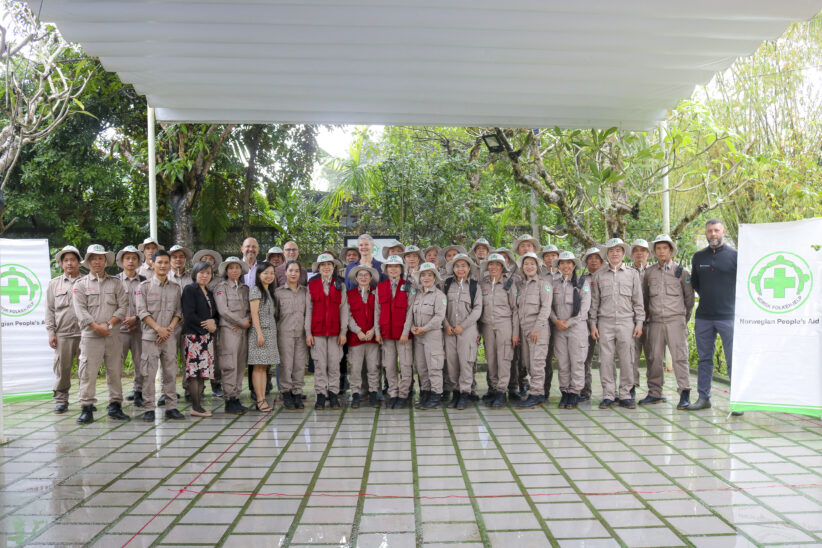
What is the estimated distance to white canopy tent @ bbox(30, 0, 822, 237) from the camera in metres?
4.74

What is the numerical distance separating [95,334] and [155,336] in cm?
59

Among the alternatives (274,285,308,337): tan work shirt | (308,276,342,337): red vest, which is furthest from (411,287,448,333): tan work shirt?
(274,285,308,337): tan work shirt

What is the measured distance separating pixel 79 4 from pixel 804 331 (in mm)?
6367

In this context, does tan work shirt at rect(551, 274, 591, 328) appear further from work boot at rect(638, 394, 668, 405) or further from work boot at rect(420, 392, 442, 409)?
work boot at rect(420, 392, 442, 409)

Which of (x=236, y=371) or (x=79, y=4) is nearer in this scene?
(x=79, y=4)

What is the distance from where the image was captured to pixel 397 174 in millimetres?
9672

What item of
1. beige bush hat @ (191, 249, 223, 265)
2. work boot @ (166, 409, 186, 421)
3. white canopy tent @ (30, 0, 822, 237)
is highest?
white canopy tent @ (30, 0, 822, 237)

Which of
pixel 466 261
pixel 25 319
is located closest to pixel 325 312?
pixel 466 261

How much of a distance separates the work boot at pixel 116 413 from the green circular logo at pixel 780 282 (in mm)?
6006

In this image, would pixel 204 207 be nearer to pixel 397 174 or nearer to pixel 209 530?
pixel 397 174

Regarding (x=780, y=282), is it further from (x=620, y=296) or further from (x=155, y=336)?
(x=155, y=336)

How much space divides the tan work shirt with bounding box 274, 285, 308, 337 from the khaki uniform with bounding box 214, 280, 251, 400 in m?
0.33

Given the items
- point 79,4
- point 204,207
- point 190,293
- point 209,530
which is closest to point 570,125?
point 190,293

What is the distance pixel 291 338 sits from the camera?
687cm
